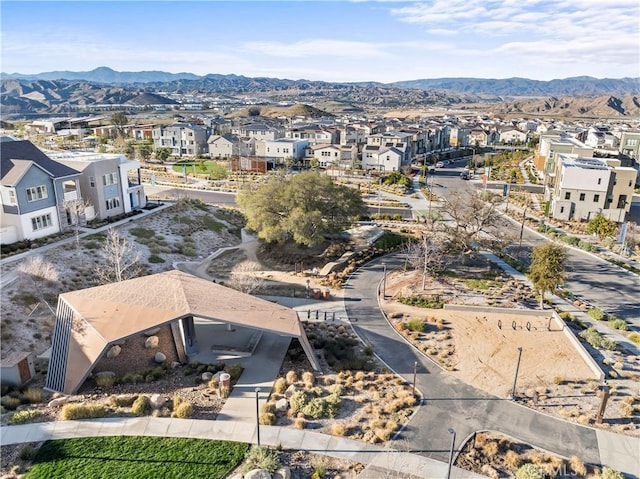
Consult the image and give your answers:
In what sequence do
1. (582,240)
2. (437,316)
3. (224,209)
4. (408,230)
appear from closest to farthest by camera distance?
(437,316) → (582,240) → (408,230) → (224,209)

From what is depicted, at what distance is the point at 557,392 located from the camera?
2466 cm

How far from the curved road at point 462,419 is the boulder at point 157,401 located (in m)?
11.5

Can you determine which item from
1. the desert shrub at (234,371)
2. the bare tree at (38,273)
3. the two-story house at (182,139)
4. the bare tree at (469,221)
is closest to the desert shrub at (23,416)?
the desert shrub at (234,371)

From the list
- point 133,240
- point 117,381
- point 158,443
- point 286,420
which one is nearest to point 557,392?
point 286,420

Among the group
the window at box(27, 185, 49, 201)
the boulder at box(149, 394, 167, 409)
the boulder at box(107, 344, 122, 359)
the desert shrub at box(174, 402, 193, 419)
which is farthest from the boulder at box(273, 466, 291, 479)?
the window at box(27, 185, 49, 201)

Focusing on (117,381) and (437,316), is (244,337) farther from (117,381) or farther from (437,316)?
(437,316)

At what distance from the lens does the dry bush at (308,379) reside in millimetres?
24422

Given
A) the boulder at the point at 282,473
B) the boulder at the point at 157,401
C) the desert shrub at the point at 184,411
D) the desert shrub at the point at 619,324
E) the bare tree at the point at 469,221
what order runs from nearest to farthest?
the boulder at the point at 282,473 → the desert shrub at the point at 184,411 → the boulder at the point at 157,401 → the desert shrub at the point at 619,324 → the bare tree at the point at 469,221

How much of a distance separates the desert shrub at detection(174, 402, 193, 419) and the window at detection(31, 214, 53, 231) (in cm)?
2796

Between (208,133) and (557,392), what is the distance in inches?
3890

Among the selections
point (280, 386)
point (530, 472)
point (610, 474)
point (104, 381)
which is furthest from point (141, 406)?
point (610, 474)

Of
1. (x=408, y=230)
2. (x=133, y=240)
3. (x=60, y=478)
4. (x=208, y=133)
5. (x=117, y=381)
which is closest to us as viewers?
(x=60, y=478)

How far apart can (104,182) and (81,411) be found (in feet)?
107

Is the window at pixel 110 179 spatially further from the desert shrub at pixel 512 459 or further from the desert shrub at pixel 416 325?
the desert shrub at pixel 512 459
